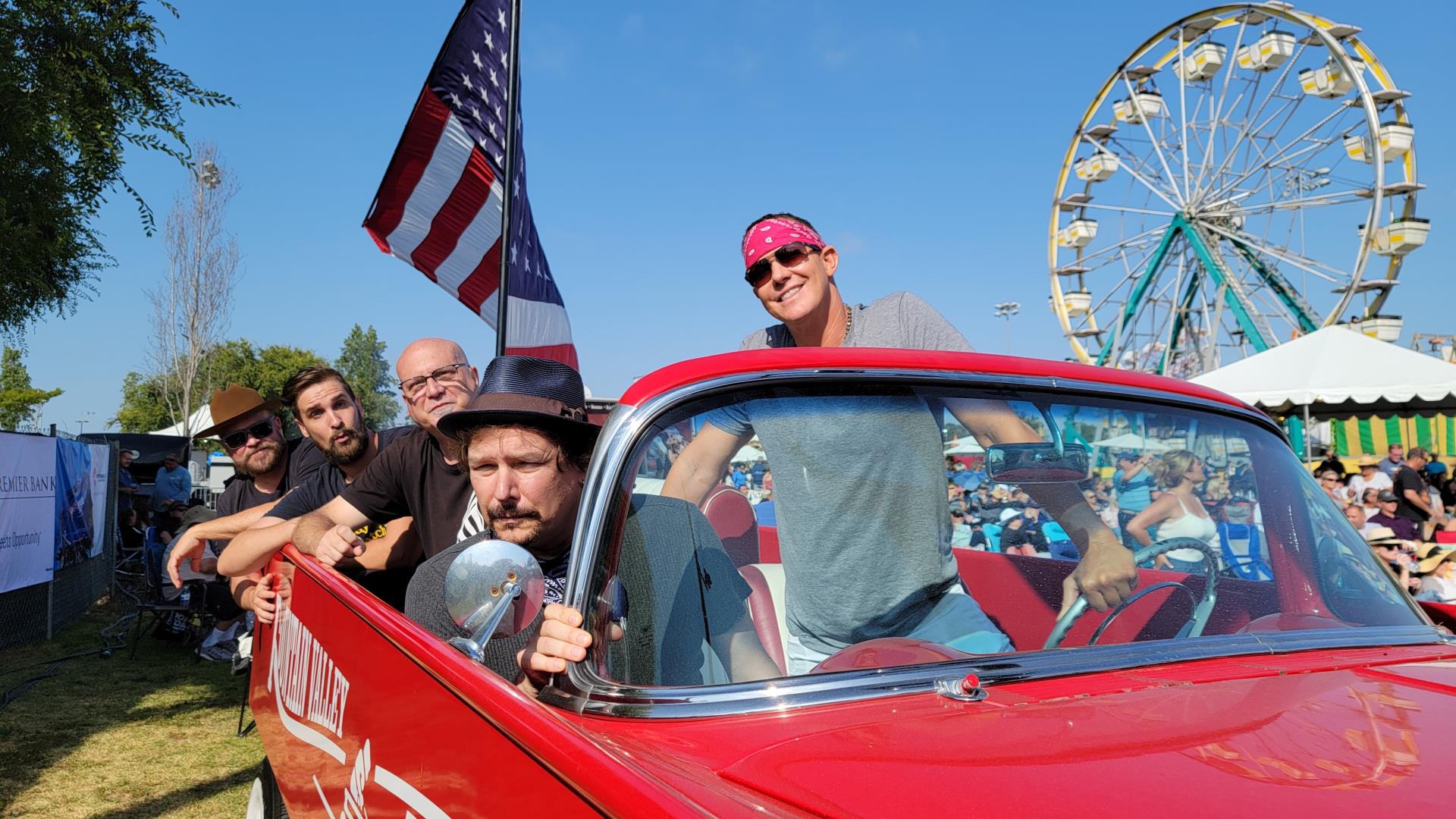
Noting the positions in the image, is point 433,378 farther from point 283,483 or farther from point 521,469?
point 283,483

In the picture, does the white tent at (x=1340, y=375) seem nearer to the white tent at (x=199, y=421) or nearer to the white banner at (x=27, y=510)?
the white banner at (x=27, y=510)

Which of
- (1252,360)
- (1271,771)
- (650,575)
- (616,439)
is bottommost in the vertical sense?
(1271,771)

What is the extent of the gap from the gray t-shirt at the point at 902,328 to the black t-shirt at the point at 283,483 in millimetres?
3430

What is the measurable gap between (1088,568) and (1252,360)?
41.1ft

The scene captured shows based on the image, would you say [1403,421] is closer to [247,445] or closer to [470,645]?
[247,445]

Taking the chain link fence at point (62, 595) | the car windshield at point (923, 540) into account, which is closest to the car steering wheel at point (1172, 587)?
the car windshield at point (923, 540)

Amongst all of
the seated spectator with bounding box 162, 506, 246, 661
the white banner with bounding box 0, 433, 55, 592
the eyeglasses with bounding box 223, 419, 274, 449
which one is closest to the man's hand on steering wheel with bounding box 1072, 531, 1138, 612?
the eyeglasses with bounding box 223, 419, 274, 449

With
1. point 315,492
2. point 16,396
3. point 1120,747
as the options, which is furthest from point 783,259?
point 16,396

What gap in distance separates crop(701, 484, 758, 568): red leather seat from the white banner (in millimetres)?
8754

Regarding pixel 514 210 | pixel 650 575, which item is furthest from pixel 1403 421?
pixel 650 575

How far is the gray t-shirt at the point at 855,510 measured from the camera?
1587 millimetres

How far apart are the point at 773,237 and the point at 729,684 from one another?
2047 millimetres

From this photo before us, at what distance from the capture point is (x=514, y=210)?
722cm

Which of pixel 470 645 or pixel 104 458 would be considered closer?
pixel 470 645
